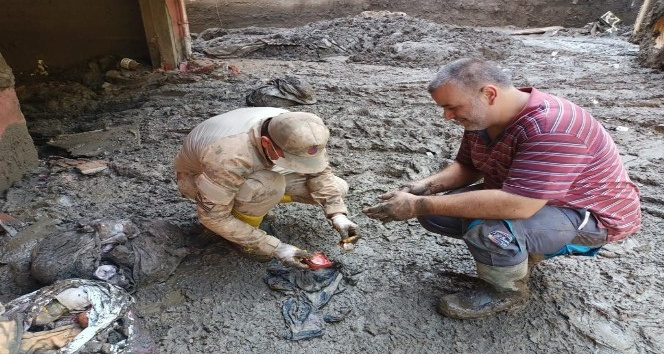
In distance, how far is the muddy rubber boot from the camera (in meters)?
2.07

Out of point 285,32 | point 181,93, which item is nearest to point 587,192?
point 181,93

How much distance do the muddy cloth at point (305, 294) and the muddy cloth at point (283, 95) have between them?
2736mm

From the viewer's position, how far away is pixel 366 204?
3.16 metres

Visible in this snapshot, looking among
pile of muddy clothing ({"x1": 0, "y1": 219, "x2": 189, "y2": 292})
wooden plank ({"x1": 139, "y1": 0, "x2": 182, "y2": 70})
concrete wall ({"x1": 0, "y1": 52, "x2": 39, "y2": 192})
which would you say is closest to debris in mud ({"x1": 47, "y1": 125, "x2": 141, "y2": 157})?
concrete wall ({"x1": 0, "y1": 52, "x2": 39, "y2": 192})

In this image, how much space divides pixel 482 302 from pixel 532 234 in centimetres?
44

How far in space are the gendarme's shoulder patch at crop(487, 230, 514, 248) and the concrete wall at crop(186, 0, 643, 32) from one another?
1022cm

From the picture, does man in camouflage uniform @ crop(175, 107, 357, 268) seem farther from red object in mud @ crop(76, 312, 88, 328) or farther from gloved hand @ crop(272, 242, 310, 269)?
red object in mud @ crop(76, 312, 88, 328)

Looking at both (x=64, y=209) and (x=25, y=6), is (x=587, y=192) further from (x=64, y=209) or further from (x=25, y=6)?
(x=25, y=6)

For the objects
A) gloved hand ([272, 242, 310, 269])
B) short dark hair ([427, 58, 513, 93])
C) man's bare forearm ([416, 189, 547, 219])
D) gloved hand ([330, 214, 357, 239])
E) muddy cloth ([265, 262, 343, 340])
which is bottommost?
muddy cloth ([265, 262, 343, 340])

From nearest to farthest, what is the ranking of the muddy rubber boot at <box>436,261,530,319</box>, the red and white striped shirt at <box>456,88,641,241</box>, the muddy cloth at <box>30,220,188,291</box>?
the red and white striped shirt at <box>456,88,641,241</box> < the muddy rubber boot at <box>436,261,530,319</box> < the muddy cloth at <box>30,220,188,291</box>

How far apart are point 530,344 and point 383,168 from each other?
1.87 meters

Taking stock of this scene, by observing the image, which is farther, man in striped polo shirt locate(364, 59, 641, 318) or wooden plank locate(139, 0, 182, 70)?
wooden plank locate(139, 0, 182, 70)

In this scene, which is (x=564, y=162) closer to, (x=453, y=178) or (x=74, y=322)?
(x=453, y=178)

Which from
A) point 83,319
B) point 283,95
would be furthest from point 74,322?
point 283,95
